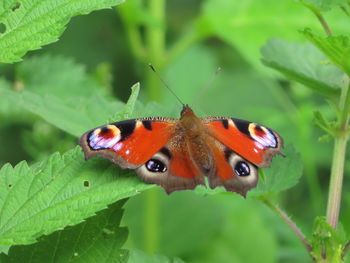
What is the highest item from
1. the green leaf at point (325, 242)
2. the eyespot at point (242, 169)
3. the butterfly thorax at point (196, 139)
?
the butterfly thorax at point (196, 139)

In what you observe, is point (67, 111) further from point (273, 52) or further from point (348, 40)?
point (348, 40)

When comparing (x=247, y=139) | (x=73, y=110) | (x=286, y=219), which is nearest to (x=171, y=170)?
(x=247, y=139)

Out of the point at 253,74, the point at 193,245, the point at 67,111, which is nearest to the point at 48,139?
the point at 193,245

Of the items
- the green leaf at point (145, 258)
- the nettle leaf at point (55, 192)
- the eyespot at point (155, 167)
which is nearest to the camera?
the nettle leaf at point (55, 192)

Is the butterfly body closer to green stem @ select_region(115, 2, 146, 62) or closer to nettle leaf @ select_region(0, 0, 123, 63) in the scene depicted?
nettle leaf @ select_region(0, 0, 123, 63)

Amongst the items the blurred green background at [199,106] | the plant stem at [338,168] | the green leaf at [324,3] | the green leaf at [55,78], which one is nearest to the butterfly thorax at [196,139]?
the plant stem at [338,168]

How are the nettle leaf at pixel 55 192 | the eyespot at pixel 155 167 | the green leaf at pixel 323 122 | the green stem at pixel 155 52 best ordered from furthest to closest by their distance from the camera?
the green stem at pixel 155 52, the green leaf at pixel 323 122, the eyespot at pixel 155 167, the nettle leaf at pixel 55 192

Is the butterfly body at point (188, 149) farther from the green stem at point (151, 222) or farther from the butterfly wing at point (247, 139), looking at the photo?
the green stem at point (151, 222)

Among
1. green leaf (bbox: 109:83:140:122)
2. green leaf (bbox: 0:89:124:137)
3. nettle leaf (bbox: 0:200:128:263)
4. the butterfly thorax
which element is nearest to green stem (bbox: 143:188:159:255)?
green leaf (bbox: 0:89:124:137)

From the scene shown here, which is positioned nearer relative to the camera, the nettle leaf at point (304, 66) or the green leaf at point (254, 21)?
the nettle leaf at point (304, 66)
